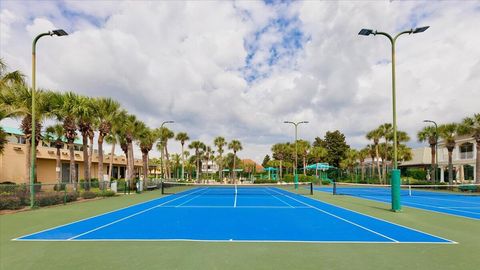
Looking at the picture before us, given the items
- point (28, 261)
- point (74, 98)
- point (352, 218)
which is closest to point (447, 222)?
point (352, 218)

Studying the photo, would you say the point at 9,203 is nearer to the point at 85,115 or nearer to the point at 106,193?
the point at 106,193

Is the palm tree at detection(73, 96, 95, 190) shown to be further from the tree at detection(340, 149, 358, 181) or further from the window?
the tree at detection(340, 149, 358, 181)

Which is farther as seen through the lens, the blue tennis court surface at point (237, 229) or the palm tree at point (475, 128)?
the palm tree at point (475, 128)

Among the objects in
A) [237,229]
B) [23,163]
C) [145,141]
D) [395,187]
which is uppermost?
[145,141]

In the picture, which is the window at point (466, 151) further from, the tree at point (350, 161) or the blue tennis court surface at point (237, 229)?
the blue tennis court surface at point (237, 229)

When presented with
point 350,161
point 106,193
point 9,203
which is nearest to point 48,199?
point 9,203

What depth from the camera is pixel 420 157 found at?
237ft

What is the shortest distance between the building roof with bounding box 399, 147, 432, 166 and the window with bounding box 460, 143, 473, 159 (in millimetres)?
12529

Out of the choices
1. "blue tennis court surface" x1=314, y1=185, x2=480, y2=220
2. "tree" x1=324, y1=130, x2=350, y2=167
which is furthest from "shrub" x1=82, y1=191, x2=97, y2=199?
"tree" x1=324, y1=130, x2=350, y2=167

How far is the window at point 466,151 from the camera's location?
180 ft

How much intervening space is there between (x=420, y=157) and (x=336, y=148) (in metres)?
29.4

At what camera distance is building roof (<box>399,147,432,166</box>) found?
230 feet

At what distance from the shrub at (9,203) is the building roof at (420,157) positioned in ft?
221

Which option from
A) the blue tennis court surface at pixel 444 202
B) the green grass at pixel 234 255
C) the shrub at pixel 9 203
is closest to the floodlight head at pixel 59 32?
the shrub at pixel 9 203
